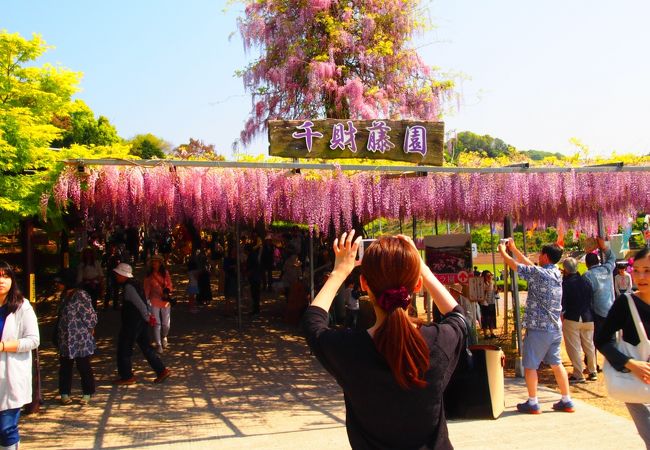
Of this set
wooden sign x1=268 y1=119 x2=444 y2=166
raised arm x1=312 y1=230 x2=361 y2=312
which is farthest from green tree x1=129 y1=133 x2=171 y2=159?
raised arm x1=312 y1=230 x2=361 y2=312

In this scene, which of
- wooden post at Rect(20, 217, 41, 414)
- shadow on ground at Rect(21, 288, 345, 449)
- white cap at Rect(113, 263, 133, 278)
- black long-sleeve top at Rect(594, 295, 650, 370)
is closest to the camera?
black long-sleeve top at Rect(594, 295, 650, 370)

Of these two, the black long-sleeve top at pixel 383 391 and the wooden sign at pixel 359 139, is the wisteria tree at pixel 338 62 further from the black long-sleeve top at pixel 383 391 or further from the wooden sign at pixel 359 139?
the black long-sleeve top at pixel 383 391

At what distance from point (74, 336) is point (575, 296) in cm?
518

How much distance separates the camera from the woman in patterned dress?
5742mm

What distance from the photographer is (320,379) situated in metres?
6.93

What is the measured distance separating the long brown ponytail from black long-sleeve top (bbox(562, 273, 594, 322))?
514cm

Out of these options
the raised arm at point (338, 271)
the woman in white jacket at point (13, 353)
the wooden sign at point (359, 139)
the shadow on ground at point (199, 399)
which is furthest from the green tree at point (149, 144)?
the raised arm at point (338, 271)

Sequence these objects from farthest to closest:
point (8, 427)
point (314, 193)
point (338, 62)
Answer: point (338, 62) → point (314, 193) → point (8, 427)

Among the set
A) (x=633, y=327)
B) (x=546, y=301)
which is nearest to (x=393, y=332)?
(x=633, y=327)

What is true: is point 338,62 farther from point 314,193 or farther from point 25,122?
point 25,122

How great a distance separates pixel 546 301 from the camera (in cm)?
509

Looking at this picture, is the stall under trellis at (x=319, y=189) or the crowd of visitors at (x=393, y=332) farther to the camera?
the stall under trellis at (x=319, y=189)

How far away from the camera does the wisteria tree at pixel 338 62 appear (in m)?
10.2

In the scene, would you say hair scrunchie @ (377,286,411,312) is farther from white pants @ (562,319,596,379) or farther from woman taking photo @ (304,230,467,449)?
white pants @ (562,319,596,379)
